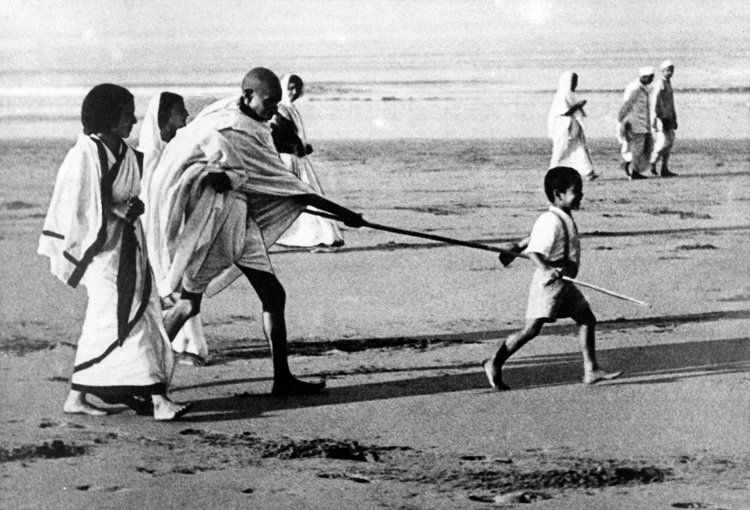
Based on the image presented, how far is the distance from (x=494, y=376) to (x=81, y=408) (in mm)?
2029

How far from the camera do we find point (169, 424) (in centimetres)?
649

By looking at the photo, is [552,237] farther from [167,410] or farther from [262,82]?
[167,410]

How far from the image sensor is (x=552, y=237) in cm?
695

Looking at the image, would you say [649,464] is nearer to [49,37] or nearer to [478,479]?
[478,479]

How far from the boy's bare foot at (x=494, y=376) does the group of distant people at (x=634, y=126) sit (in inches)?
372

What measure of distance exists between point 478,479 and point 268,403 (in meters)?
1.42

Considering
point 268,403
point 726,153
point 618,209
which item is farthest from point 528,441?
point 726,153

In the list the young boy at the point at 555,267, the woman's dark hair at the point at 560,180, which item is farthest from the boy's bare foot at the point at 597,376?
the woman's dark hair at the point at 560,180

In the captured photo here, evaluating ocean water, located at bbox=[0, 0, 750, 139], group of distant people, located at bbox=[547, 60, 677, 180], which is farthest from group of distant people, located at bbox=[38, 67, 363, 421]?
group of distant people, located at bbox=[547, 60, 677, 180]

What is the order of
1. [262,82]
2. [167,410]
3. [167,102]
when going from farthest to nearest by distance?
[167,102] < [262,82] < [167,410]

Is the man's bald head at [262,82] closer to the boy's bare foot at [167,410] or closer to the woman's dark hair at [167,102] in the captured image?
the woman's dark hair at [167,102]

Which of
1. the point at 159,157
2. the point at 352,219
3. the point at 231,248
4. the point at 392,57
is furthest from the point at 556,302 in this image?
the point at 392,57

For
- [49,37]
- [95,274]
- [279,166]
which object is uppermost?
[49,37]

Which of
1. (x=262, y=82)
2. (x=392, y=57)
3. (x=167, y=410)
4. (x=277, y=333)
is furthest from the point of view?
(x=392, y=57)
